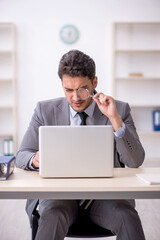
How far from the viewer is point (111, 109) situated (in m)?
1.62

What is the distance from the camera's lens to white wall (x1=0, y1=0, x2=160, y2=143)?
480 centimetres

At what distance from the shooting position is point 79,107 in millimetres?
1850

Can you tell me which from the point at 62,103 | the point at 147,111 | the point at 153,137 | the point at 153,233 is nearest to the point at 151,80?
the point at 147,111

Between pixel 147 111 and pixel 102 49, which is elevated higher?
pixel 102 49

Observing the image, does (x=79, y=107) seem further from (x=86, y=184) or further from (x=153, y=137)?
(x=153, y=137)

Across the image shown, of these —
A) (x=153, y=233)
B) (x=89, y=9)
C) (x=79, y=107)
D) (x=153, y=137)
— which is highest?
(x=89, y=9)

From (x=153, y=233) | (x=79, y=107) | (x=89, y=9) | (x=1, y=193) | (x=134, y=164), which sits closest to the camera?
(x=1, y=193)

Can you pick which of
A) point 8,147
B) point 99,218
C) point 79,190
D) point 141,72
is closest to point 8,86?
point 8,147

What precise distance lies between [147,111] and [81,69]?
3303 mm

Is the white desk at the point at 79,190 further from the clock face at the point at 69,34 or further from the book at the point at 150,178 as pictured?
the clock face at the point at 69,34

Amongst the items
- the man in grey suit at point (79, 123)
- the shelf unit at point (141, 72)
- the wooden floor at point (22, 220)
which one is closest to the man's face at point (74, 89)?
the man in grey suit at point (79, 123)

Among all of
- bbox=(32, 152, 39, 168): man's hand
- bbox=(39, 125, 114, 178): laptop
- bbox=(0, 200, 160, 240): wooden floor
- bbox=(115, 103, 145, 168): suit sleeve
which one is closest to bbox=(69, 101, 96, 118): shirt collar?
bbox=(115, 103, 145, 168): suit sleeve

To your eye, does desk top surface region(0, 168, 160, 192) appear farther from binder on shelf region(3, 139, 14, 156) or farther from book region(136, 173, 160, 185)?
binder on shelf region(3, 139, 14, 156)

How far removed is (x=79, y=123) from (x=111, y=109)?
333 millimetres
